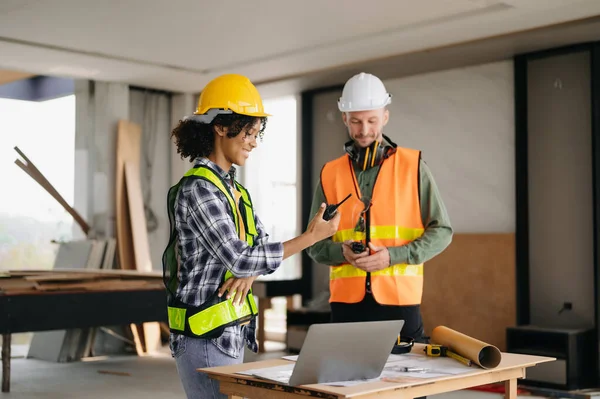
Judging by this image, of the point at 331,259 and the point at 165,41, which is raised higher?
the point at 165,41

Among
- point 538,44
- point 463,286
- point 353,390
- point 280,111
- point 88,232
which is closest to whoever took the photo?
Result: point 353,390

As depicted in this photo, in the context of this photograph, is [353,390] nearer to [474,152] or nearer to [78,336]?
[474,152]

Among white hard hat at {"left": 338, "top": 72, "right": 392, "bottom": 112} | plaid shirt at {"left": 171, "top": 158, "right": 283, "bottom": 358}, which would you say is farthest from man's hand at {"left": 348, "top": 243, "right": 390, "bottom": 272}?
plaid shirt at {"left": 171, "top": 158, "right": 283, "bottom": 358}

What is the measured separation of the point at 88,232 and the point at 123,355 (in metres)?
1.39

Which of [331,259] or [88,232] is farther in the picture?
[88,232]

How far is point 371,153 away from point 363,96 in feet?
0.87

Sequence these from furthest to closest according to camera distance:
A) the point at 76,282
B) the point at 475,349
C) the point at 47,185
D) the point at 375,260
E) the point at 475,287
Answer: the point at 47,185
the point at 475,287
the point at 76,282
the point at 375,260
the point at 475,349

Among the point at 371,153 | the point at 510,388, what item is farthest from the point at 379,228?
the point at 510,388

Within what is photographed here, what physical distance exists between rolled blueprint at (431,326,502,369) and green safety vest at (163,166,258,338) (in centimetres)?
63

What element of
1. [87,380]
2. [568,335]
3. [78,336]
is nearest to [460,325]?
[568,335]

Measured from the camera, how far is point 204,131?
2.28 meters

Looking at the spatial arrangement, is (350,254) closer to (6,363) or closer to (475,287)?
(6,363)

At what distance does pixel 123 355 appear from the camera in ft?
27.2

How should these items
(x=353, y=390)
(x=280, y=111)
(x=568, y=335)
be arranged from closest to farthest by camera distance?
(x=353, y=390) → (x=568, y=335) → (x=280, y=111)
